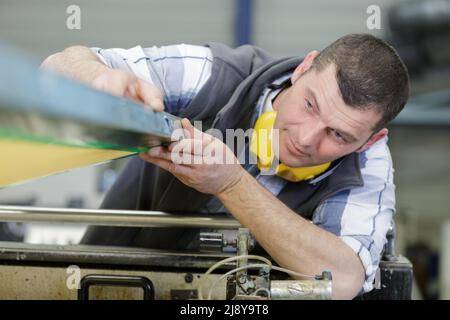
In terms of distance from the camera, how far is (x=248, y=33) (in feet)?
12.0

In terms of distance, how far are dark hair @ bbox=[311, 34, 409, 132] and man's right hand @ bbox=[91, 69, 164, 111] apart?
0.44 metres

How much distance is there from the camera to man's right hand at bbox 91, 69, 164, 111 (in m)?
0.68

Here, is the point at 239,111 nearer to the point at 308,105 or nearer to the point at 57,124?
the point at 308,105

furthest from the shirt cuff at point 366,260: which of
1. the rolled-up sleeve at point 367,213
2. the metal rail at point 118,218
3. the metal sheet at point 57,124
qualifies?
the metal sheet at point 57,124

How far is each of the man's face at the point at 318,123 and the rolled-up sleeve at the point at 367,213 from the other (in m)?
0.09

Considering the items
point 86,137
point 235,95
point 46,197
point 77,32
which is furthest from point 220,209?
point 77,32

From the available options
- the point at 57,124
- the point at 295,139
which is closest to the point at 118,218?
the point at 295,139

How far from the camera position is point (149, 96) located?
697 millimetres

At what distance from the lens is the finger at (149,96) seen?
687 millimetres

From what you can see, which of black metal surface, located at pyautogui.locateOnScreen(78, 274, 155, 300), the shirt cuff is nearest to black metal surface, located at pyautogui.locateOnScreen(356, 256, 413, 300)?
the shirt cuff

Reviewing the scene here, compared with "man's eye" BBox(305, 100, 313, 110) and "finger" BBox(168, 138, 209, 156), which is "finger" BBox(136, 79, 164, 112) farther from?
"man's eye" BBox(305, 100, 313, 110)

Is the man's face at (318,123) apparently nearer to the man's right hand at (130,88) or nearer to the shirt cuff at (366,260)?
the shirt cuff at (366,260)

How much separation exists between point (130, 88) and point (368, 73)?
503mm

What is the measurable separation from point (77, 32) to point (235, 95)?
116 inches
